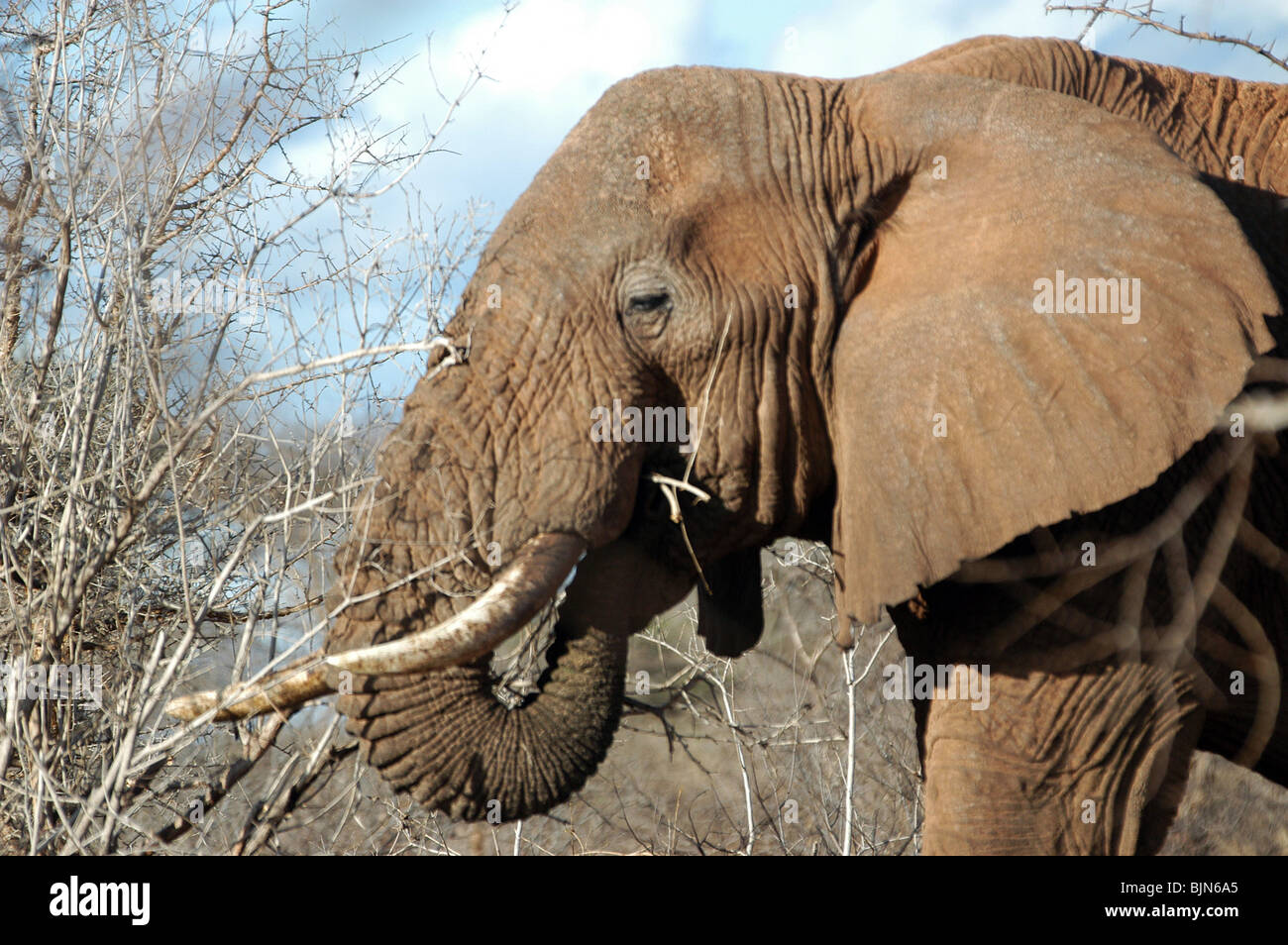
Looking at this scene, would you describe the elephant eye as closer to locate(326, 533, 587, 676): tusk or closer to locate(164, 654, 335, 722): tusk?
locate(326, 533, 587, 676): tusk

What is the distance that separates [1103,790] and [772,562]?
497 cm

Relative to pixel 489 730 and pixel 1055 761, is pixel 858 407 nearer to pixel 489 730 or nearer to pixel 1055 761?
pixel 1055 761

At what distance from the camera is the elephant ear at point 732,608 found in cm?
443

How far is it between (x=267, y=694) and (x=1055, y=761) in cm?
208

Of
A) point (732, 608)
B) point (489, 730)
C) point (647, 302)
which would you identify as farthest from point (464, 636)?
point (732, 608)

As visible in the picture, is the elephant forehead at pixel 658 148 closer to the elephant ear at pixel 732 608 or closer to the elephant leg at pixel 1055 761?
the elephant ear at pixel 732 608

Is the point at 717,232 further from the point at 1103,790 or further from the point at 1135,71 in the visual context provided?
the point at 1103,790

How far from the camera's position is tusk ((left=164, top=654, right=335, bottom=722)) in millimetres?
3355

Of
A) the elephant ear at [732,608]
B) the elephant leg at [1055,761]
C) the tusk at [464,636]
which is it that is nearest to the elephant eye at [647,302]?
the tusk at [464,636]

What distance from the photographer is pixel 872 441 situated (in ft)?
11.8

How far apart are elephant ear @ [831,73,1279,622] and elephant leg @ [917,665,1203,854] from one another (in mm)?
491

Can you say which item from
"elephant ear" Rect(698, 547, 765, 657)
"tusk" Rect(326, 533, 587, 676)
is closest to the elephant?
"tusk" Rect(326, 533, 587, 676)

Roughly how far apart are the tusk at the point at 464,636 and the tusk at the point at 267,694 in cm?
14

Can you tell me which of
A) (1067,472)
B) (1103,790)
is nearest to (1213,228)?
(1067,472)
